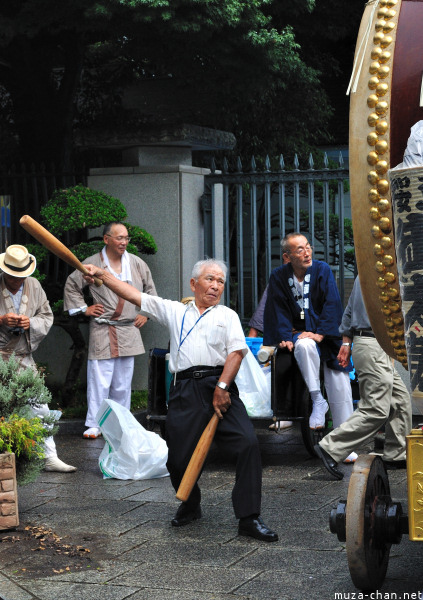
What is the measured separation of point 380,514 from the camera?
15.4 ft

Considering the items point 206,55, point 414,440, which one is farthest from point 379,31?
point 206,55

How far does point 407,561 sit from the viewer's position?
5.28m

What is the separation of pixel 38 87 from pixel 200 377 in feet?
24.0

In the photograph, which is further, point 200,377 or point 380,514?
point 200,377

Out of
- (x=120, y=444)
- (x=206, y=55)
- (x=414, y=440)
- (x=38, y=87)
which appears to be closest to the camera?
(x=414, y=440)

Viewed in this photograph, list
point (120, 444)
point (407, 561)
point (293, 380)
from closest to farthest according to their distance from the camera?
point (407, 561) < point (120, 444) < point (293, 380)

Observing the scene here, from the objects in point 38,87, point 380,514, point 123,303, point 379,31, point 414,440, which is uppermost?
point 38,87

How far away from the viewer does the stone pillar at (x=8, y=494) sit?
6121 mm

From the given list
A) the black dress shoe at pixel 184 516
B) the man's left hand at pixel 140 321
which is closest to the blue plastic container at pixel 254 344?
the man's left hand at pixel 140 321

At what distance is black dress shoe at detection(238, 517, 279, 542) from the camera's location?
5805 mm

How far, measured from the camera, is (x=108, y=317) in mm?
9812

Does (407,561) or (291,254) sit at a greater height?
(291,254)

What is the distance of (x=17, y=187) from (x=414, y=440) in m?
8.44

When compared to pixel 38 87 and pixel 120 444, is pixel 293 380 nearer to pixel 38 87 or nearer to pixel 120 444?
pixel 120 444
